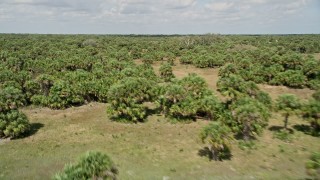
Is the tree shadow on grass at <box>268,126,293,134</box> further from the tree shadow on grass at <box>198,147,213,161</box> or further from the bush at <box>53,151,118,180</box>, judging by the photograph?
the bush at <box>53,151,118,180</box>

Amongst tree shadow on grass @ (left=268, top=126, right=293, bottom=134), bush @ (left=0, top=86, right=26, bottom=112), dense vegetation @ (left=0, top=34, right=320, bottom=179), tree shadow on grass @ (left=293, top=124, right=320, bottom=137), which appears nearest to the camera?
dense vegetation @ (left=0, top=34, right=320, bottom=179)

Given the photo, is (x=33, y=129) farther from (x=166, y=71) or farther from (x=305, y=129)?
(x=305, y=129)

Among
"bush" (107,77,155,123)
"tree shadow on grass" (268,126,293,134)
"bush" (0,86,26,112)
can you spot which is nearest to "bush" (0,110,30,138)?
"bush" (0,86,26,112)

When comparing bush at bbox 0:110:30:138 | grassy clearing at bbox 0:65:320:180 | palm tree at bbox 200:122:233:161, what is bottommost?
grassy clearing at bbox 0:65:320:180

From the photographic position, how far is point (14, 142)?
188ft

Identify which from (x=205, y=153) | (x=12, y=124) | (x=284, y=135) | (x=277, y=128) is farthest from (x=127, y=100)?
(x=284, y=135)

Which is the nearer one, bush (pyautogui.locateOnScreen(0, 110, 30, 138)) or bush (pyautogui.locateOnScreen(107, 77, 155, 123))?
bush (pyautogui.locateOnScreen(0, 110, 30, 138))

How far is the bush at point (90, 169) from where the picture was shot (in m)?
31.1

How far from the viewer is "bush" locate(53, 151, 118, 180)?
31094 millimetres

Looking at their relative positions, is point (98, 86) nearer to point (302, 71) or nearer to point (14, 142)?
point (14, 142)

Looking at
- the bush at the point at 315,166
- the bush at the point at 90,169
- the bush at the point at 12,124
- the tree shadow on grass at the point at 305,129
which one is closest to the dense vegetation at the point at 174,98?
the bush at the point at 12,124

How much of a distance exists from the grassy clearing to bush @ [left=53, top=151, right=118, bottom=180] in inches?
498

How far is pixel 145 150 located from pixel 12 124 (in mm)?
25952

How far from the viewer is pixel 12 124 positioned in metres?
57.7
